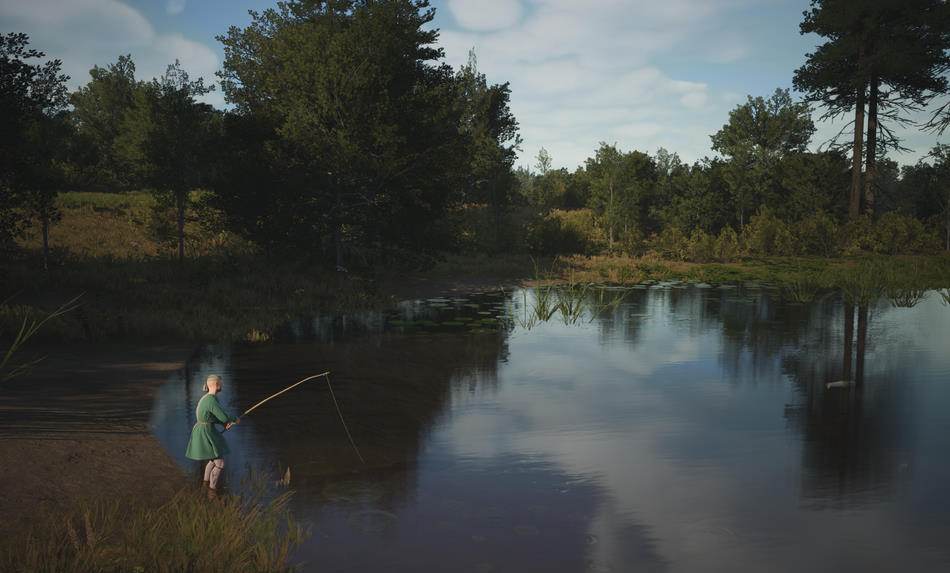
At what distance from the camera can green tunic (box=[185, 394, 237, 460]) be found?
6633 mm

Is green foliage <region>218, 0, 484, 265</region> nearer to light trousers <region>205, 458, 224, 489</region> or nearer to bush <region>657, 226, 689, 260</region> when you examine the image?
light trousers <region>205, 458, 224, 489</region>

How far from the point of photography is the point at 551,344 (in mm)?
16984

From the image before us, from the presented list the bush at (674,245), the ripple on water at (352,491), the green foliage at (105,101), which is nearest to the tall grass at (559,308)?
the ripple on water at (352,491)

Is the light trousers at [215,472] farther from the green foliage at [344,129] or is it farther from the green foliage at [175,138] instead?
the green foliage at [175,138]

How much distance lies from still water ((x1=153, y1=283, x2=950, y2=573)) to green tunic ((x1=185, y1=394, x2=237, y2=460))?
36.7 inches

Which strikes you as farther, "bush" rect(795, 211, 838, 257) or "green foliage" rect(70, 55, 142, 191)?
"green foliage" rect(70, 55, 142, 191)

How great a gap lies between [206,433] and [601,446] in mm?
5198

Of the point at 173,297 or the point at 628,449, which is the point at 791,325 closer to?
the point at 628,449

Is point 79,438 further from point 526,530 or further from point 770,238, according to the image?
point 770,238

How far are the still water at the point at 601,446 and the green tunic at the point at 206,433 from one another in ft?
3.06

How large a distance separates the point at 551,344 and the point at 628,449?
8.24 m

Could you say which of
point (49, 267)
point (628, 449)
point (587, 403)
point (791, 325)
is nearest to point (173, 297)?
point (49, 267)

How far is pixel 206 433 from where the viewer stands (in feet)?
22.0

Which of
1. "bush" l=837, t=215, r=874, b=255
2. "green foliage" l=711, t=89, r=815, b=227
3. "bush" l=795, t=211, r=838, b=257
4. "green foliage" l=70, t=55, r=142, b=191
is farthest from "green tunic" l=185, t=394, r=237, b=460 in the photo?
"green foliage" l=70, t=55, r=142, b=191
